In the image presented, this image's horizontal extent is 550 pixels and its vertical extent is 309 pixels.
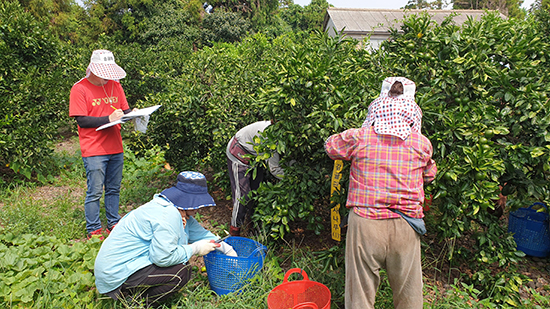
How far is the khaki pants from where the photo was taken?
2.29 meters

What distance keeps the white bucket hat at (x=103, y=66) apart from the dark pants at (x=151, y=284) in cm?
206

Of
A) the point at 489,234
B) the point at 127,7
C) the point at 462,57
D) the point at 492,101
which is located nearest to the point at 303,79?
the point at 462,57

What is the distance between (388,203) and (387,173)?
7.3 inches

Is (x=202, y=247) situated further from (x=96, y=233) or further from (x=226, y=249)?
→ (x=96, y=233)

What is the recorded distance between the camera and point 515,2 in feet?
109

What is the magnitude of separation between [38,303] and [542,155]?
3.91 metres

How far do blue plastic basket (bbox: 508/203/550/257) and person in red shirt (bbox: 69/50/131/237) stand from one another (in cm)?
417

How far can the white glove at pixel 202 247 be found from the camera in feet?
9.41

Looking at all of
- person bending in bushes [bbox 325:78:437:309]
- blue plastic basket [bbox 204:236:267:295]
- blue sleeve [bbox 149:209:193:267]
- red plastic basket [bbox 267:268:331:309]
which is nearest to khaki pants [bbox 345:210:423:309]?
person bending in bushes [bbox 325:78:437:309]

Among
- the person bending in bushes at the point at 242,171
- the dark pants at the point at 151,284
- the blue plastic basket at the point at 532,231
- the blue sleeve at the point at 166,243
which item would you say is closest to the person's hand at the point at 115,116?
the person bending in bushes at the point at 242,171

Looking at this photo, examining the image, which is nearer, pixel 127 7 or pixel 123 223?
pixel 123 223

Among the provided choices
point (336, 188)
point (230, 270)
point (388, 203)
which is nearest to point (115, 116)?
point (230, 270)

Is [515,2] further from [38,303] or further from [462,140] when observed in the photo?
[38,303]

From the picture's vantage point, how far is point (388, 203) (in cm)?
229
